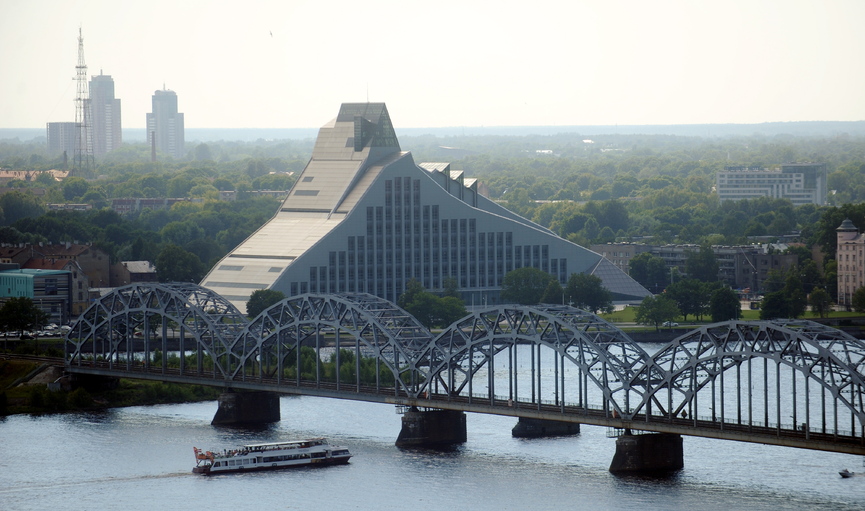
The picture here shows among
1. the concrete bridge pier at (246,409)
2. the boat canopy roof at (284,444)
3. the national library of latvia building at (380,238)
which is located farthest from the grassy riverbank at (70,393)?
the national library of latvia building at (380,238)

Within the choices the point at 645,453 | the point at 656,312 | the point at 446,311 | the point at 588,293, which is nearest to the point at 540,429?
the point at 645,453

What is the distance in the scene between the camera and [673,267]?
538 ft

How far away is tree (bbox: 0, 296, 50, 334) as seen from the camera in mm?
117188

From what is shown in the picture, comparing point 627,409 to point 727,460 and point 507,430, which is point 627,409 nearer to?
point 727,460

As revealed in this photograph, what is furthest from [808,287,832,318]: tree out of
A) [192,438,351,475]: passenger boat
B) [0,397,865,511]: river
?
[192,438,351,475]: passenger boat

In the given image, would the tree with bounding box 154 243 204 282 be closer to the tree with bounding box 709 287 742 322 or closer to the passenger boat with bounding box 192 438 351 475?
the tree with bounding box 709 287 742 322

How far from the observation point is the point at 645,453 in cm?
7344

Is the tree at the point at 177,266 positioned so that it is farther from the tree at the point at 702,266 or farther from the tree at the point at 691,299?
the tree at the point at 702,266

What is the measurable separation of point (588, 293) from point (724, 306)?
1065 cm

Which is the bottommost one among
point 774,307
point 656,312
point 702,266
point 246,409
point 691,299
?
point 246,409

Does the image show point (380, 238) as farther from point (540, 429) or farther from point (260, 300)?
point (540, 429)

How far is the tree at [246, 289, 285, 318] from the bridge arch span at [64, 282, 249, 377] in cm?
1898

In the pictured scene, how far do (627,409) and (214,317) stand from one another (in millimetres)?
31797

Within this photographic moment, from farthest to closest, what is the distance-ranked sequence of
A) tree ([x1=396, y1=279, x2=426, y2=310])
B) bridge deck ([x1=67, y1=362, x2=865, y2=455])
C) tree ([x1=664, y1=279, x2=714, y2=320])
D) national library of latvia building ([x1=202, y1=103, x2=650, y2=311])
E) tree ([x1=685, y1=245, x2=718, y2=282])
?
1. tree ([x1=685, y1=245, x2=718, y2=282])
2. tree ([x1=664, y1=279, x2=714, y2=320])
3. national library of latvia building ([x1=202, y1=103, x2=650, y2=311])
4. tree ([x1=396, y1=279, x2=426, y2=310])
5. bridge deck ([x1=67, y1=362, x2=865, y2=455])
